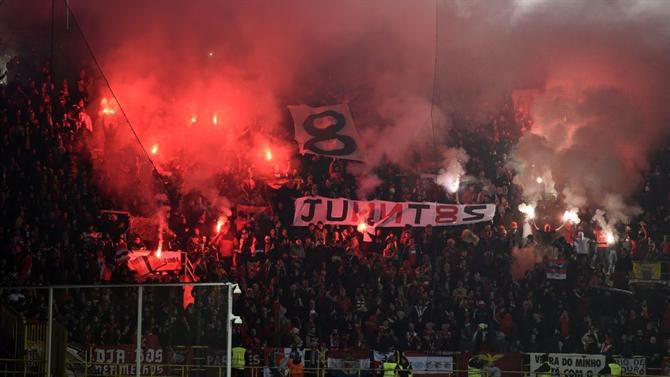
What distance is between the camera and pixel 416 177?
18.5 m

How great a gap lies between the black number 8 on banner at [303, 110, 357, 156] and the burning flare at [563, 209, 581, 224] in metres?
4.75

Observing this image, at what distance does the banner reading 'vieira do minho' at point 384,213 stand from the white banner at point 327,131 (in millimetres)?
1226

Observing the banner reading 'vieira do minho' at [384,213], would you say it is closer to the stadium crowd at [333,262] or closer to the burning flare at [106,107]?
the stadium crowd at [333,262]

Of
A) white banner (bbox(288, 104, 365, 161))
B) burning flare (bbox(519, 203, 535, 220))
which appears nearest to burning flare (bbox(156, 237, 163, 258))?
white banner (bbox(288, 104, 365, 161))

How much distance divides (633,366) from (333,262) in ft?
20.1

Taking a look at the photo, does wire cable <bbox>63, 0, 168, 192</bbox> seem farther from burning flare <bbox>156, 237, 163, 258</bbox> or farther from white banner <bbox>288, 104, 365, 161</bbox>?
white banner <bbox>288, 104, 365, 161</bbox>

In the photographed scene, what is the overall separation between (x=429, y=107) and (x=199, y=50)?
5.49 meters

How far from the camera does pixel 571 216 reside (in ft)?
58.0

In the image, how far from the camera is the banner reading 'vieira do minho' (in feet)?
58.2

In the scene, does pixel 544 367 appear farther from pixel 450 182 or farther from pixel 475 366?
pixel 450 182

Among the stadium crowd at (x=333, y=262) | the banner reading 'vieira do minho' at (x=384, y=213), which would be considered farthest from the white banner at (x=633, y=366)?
the banner reading 'vieira do minho' at (x=384, y=213)

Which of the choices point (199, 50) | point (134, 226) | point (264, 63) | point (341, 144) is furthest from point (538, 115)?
point (134, 226)

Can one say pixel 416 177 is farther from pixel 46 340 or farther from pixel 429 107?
pixel 46 340

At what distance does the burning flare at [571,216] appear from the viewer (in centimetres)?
1761
